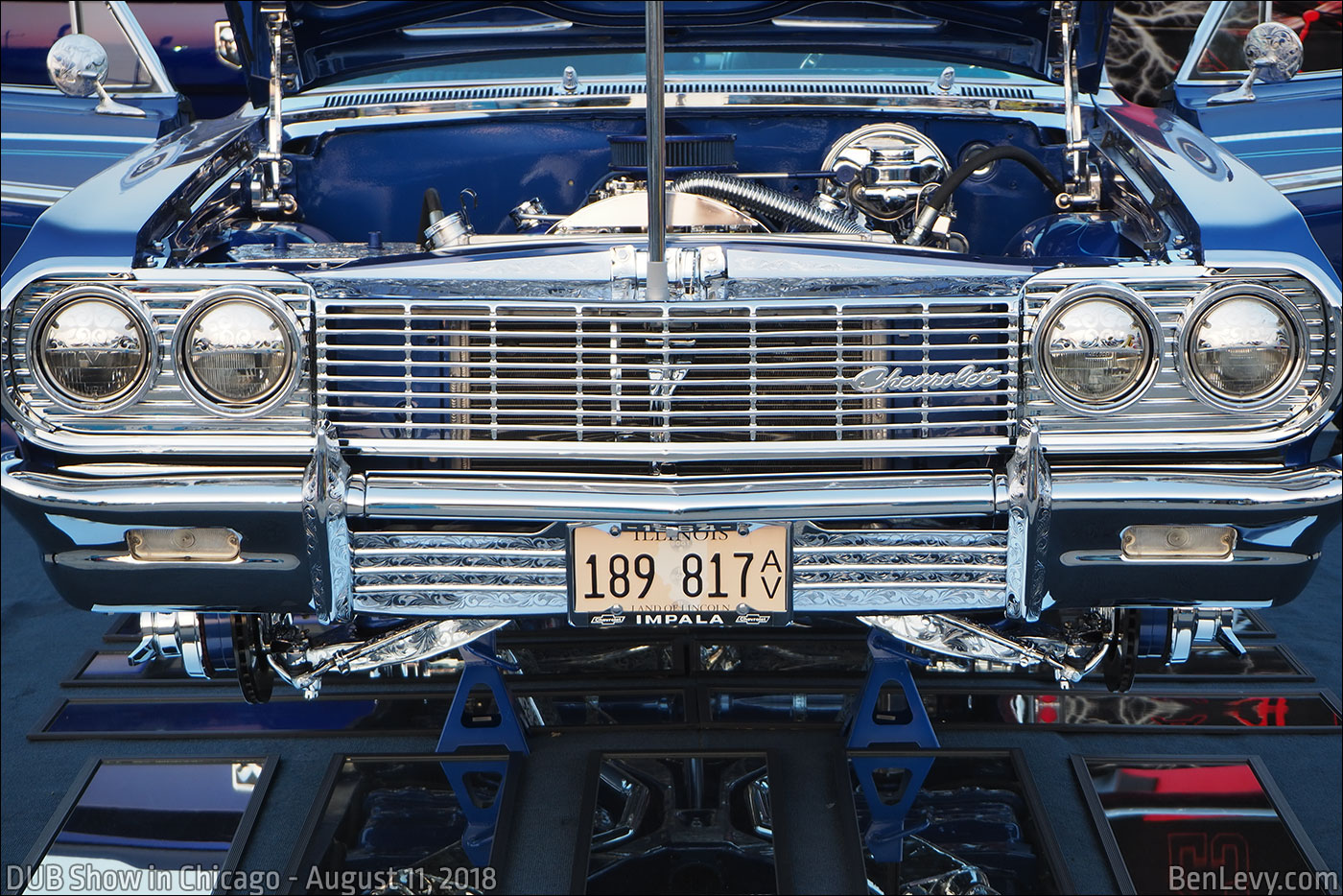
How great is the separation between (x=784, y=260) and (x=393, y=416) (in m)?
0.70

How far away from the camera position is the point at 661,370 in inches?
76.0

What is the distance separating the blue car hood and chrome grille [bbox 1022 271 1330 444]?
1.18 m

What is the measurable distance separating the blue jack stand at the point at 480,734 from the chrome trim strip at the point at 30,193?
2202 millimetres

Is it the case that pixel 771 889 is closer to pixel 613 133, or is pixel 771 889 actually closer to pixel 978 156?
pixel 978 156

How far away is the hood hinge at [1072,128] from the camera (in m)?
2.74

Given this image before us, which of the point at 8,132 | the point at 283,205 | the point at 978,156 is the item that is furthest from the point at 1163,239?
the point at 8,132

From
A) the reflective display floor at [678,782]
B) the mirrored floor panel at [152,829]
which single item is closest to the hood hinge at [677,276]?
the reflective display floor at [678,782]

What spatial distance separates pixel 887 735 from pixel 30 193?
10.1 ft

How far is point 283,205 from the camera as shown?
2809mm

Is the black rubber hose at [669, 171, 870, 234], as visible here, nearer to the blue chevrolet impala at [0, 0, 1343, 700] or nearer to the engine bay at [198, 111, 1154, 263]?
the engine bay at [198, 111, 1154, 263]

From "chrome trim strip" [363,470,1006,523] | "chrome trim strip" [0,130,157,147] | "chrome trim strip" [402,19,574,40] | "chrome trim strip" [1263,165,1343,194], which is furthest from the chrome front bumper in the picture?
"chrome trim strip" [0,130,157,147]

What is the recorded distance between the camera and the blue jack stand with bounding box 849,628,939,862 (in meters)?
2.41

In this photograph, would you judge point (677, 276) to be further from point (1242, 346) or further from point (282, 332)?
point (1242, 346)

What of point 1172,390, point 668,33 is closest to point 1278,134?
point 668,33
